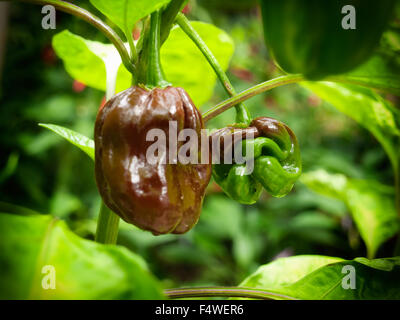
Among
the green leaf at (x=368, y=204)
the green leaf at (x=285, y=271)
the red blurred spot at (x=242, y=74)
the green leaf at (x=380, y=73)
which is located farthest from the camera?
the red blurred spot at (x=242, y=74)

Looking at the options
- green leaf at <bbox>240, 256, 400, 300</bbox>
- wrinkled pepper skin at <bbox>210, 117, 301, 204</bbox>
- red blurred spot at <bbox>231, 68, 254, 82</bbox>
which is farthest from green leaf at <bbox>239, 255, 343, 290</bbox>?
red blurred spot at <bbox>231, 68, 254, 82</bbox>

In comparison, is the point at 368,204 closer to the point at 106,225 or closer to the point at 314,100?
the point at 106,225

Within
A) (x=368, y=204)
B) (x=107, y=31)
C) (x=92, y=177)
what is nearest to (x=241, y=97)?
(x=107, y=31)

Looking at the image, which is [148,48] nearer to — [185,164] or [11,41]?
[185,164]

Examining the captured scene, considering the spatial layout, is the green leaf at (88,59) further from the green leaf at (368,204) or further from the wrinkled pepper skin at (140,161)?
the green leaf at (368,204)

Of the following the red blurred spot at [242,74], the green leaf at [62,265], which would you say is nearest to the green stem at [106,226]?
the green leaf at [62,265]

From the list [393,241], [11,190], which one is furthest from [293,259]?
[11,190]
